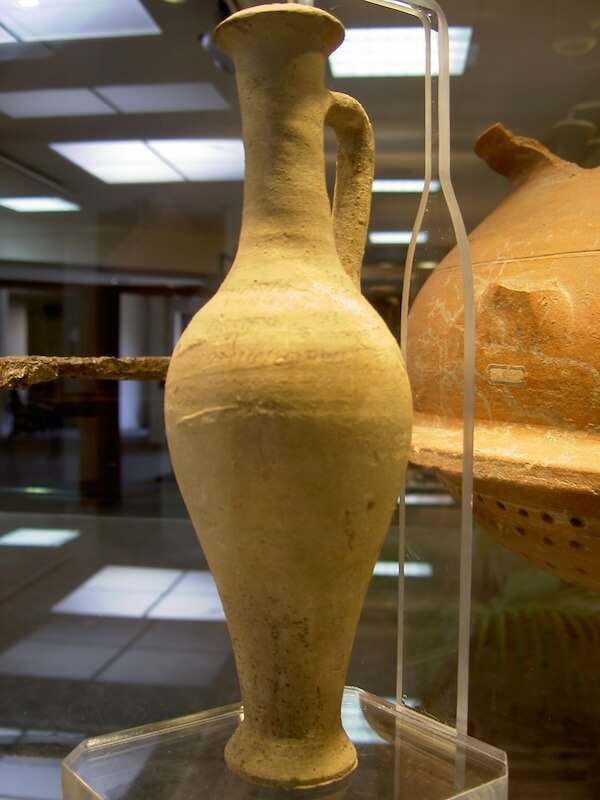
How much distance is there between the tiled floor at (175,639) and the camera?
1.57 metres

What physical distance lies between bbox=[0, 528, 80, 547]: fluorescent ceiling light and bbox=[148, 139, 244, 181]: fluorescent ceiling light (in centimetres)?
144

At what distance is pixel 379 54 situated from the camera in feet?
5.87

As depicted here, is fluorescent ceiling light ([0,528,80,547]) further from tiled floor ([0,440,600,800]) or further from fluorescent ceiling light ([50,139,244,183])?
fluorescent ceiling light ([50,139,244,183])

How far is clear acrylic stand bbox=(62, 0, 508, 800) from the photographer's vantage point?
110cm

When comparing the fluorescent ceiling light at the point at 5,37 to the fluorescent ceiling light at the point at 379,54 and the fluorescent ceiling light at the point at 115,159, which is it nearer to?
the fluorescent ceiling light at the point at 115,159

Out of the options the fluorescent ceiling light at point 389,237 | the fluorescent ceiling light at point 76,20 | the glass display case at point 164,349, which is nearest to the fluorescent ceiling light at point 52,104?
the glass display case at point 164,349

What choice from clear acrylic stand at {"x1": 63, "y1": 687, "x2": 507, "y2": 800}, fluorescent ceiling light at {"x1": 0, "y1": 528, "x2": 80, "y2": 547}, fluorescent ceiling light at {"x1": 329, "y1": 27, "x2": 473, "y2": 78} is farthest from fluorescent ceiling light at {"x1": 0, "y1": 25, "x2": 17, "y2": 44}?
clear acrylic stand at {"x1": 63, "y1": 687, "x2": 507, "y2": 800}

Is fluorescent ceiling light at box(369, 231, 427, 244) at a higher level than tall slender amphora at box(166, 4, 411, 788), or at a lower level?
higher

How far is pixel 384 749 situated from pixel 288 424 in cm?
58

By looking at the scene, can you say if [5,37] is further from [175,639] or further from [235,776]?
[235,776]

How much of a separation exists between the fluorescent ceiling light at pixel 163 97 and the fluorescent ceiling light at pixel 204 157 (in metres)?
0.12

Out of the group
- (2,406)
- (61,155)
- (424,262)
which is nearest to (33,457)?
(2,406)

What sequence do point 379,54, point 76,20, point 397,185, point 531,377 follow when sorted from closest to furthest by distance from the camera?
point 531,377 → point 379,54 → point 397,185 → point 76,20

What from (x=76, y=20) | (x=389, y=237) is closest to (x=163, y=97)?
(x=76, y=20)
